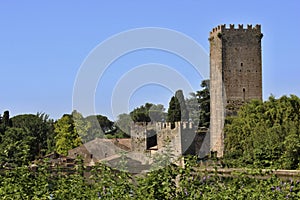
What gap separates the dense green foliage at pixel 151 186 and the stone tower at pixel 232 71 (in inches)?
1108

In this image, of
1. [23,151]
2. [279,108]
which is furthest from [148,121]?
[23,151]

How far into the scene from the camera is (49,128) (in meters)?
53.6

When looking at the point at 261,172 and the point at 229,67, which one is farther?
the point at 229,67

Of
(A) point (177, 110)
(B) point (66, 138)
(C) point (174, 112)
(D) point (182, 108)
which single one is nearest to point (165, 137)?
(D) point (182, 108)

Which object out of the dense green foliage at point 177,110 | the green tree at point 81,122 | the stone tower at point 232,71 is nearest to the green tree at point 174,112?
the dense green foliage at point 177,110

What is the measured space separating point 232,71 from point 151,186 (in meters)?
29.8

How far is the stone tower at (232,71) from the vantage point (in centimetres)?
3544

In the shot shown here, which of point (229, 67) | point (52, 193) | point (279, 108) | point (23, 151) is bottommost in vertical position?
point (52, 193)

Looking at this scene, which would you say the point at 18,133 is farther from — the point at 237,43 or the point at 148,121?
the point at 237,43

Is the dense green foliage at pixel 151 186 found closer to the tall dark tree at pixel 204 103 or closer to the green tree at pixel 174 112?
the green tree at pixel 174 112

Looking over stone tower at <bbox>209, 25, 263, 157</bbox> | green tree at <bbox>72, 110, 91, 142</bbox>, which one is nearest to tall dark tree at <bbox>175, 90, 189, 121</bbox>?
stone tower at <bbox>209, 25, 263, 157</bbox>

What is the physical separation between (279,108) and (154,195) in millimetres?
22032

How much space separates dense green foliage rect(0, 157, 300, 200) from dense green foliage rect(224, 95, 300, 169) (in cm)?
1451

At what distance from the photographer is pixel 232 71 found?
35.6 m
